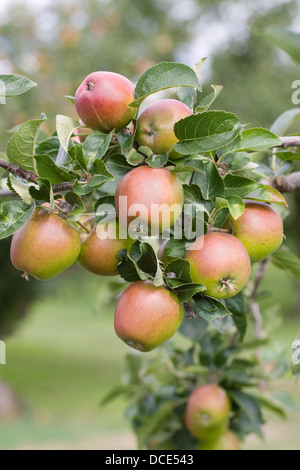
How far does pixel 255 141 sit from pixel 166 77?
6.4 inches

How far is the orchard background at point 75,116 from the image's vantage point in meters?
4.67

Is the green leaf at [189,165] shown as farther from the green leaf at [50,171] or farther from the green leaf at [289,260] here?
the green leaf at [289,260]

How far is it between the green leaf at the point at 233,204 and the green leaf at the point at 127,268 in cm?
16

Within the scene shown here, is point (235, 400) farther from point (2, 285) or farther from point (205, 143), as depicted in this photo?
point (2, 285)

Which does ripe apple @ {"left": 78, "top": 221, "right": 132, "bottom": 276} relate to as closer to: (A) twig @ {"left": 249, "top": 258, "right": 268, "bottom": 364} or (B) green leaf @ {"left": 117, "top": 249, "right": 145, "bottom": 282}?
(B) green leaf @ {"left": 117, "top": 249, "right": 145, "bottom": 282}

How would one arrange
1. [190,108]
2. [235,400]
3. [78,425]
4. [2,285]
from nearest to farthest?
[190,108] < [235,400] < [2,285] < [78,425]

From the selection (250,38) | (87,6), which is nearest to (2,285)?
(87,6)

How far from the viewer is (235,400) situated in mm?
1389

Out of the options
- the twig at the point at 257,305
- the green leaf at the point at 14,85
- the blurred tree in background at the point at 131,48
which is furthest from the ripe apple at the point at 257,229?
the blurred tree in background at the point at 131,48

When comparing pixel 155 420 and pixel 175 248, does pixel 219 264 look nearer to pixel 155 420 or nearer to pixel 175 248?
pixel 175 248

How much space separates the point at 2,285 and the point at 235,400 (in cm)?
356

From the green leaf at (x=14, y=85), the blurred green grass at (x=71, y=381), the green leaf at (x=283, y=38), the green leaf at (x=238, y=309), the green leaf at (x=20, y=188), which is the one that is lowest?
the blurred green grass at (x=71, y=381)

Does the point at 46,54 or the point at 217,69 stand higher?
the point at 46,54

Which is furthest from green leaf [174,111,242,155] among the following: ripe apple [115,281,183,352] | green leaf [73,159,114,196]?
ripe apple [115,281,183,352]
